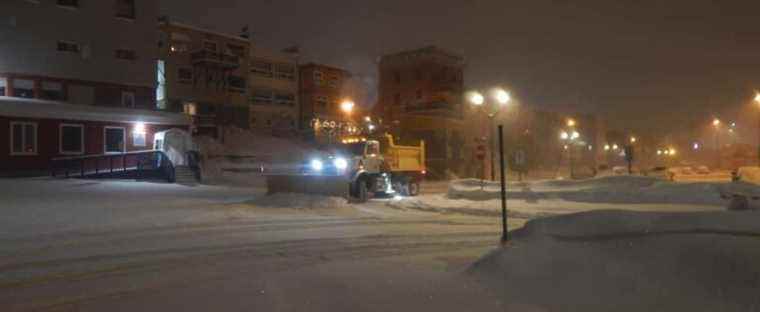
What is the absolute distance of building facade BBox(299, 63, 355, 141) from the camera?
62969 mm

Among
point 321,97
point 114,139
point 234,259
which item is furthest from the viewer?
point 321,97

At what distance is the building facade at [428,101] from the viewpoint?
209 ft

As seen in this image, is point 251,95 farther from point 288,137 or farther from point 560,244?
point 560,244

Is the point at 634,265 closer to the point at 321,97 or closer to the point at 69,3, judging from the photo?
the point at 69,3

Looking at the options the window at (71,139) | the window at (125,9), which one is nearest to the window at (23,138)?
the window at (71,139)

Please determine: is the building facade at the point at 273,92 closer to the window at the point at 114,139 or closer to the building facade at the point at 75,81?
the building facade at the point at 75,81

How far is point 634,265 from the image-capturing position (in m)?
6.79

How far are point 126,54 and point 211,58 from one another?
1139 cm

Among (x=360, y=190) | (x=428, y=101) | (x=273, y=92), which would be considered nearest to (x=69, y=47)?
(x=360, y=190)

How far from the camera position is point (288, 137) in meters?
57.8

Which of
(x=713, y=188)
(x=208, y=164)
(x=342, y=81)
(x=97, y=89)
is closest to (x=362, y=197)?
(x=713, y=188)

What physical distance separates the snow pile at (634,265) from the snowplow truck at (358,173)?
584 inches

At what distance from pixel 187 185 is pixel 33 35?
1458 cm

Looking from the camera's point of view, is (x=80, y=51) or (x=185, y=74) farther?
(x=185, y=74)
